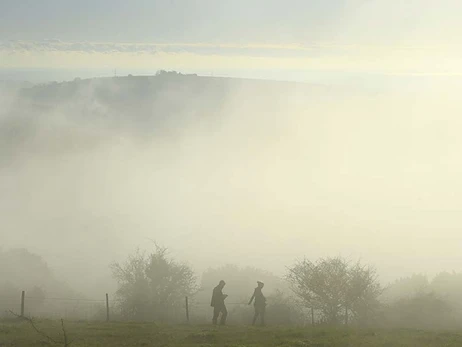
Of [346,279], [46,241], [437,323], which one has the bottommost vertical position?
[437,323]

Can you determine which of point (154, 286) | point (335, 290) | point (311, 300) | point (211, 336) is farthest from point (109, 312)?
point (211, 336)

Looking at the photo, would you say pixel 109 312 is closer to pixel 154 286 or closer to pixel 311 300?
pixel 154 286

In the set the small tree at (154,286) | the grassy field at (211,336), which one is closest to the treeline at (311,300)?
the small tree at (154,286)

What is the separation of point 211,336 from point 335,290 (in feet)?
46.6

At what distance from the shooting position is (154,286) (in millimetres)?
42594

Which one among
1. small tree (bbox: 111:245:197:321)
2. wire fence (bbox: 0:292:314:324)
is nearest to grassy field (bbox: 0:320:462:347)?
wire fence (bbox: 0:292:314:324)

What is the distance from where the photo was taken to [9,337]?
72.8ft

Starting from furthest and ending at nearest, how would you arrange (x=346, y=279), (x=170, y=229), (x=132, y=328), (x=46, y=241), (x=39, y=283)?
1. (x=170, y=229)
2. (x=46, y=241)
3. (x=39, y=283)
4. (x=346, y=279)
5. (x=132, y=328)

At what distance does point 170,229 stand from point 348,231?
58110 mm

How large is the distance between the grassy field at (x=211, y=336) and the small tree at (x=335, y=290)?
31.0 feet

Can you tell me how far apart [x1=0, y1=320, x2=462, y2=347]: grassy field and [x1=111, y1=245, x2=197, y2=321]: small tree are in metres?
14.8

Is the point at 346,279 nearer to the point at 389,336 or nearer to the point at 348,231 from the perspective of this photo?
the point at 389,336

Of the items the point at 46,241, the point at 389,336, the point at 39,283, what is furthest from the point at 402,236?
the point at 389,336

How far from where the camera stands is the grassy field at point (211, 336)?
2122 centimetres
